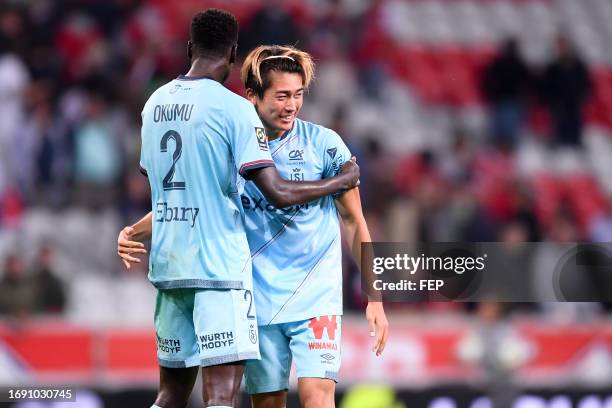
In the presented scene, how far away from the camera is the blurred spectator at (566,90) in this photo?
47.4ft

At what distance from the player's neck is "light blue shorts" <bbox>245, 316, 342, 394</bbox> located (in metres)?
1.18

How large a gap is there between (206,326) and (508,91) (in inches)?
412

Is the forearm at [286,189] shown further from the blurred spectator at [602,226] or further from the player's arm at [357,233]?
the blurred spectator at [602,226]

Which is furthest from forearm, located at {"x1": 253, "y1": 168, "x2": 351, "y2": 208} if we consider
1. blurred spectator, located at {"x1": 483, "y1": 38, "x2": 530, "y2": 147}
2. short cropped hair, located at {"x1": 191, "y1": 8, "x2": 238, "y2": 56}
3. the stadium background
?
blurred spectator, located at {"x1": 483, "y1": 38, "x2": 530, "y2": 147}

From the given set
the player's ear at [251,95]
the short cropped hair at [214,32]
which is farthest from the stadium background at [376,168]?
the short cropped hair at [214,32]

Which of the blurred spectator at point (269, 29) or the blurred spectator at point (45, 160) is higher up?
the blurred spectator at point (269, 29)

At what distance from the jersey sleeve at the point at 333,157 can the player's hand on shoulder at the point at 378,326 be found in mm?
623

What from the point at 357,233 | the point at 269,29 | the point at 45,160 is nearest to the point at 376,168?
the point at 269,29

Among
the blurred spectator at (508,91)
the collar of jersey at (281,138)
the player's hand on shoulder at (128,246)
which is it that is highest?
the blurred spectator at (508,91)

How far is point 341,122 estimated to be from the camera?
12203 millimetres

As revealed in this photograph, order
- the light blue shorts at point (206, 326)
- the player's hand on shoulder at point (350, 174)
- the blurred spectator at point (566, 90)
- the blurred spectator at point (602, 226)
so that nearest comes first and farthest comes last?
1. the light blue shorts at point (206, 326)
2. the player's hand on shoulder at point (350, 174)
3. the blurred spectator at point (602, 226)
4. the blurred spectator at point (566, 90)

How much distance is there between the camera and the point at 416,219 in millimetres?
11273

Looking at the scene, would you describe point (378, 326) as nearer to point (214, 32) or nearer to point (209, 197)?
point (209, 197)

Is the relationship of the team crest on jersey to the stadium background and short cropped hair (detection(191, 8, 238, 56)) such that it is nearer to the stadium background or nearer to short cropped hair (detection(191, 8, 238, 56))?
short cropped hair (detection(191, 8, 238, 56))
